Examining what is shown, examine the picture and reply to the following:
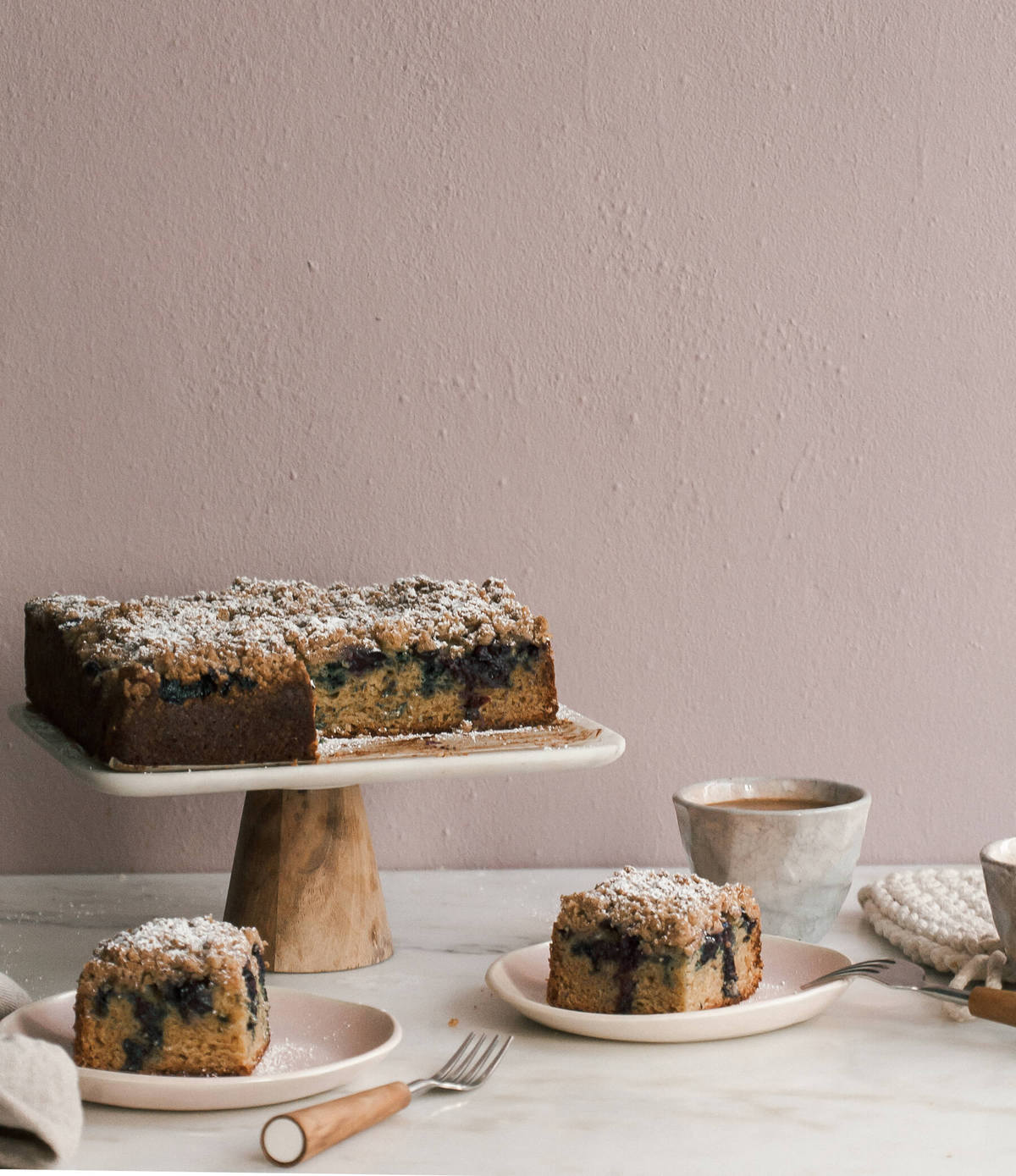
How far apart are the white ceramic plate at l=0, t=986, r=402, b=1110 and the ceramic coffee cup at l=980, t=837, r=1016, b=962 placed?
0.46m

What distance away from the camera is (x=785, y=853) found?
3.77 feet

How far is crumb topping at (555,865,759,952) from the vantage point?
94 centimetres

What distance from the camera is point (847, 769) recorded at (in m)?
1.49

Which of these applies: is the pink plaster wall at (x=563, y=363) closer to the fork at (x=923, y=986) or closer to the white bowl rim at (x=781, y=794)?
the white bowl rim at (x=781, y=794)

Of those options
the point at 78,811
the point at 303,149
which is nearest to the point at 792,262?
the point at 303,149

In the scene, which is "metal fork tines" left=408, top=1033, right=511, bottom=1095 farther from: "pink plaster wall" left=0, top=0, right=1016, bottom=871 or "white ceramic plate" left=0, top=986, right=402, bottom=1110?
"pink plaster wall" left=0, top=0, right=1016, bottom=871

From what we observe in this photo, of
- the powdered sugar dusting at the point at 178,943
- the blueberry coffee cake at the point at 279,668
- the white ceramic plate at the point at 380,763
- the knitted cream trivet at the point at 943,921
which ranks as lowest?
the knitted cream trivet at the point at 943,921

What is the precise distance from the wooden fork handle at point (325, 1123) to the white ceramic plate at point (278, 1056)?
22 mm

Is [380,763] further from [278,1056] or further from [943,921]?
[943,921]

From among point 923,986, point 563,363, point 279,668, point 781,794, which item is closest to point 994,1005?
point 923,986

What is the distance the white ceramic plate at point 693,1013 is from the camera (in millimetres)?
926

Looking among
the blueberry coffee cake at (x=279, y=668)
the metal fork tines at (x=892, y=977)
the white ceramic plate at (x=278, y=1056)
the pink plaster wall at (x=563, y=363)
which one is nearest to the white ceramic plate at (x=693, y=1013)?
the metal fork tines at (x=892, y=977)

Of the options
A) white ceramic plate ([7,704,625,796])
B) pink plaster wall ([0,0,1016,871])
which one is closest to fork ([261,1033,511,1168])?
white ceramic plate ([7,704,625,796])

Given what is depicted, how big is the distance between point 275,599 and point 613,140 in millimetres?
596
